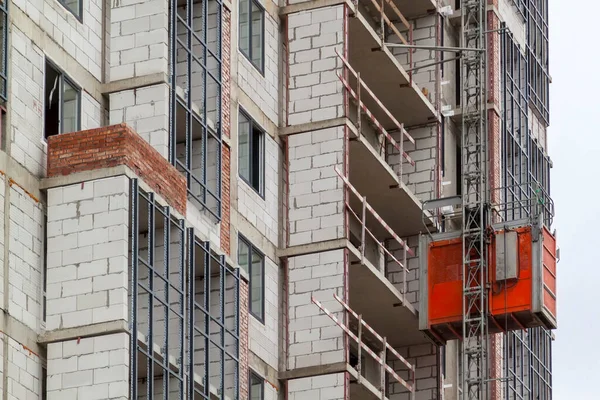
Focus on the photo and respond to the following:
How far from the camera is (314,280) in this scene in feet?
193

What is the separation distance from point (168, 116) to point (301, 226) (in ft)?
31.5

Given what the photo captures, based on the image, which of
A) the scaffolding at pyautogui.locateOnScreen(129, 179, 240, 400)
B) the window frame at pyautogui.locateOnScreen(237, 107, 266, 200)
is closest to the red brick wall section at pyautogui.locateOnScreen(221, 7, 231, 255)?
the scaffolding at pyautogui.locateOnScreen(129, 179, 240, 400)

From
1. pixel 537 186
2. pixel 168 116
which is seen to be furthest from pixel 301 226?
pixel 537 186

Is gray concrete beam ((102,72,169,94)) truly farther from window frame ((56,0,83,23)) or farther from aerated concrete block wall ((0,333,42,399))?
aerated concrete block wall ((0,333,42,399))

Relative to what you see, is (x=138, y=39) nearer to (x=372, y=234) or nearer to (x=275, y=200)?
(x=275, y=200)

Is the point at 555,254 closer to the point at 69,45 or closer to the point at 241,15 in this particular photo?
the point at 241,15

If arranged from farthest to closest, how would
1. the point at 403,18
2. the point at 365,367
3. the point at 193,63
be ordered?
the point at 403,18 → the point at 365,367 → the point at 193,63

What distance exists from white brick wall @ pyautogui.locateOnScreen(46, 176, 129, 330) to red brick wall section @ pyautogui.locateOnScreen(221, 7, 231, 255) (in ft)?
22.3

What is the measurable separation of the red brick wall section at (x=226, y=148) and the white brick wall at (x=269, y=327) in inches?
107

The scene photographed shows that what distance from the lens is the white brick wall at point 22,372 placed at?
4528 cm

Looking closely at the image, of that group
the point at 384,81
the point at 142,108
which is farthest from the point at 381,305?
the point at 142,108

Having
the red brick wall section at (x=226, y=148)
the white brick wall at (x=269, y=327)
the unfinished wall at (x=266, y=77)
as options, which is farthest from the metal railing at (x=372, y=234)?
the red brick wall section at (x=226, y=148)

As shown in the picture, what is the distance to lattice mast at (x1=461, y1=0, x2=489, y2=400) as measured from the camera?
66188 millimetres

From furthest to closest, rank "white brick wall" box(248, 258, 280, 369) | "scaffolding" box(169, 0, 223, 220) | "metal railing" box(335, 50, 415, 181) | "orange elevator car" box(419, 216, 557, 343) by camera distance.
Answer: "orange elevator car" box(419, 216, 557, 343), "metal railing" box(335, 50, 415, 181), "white brick wall" box(248, 258, 280, 369), "scaffolding" box(169, 0, 223, 220)
